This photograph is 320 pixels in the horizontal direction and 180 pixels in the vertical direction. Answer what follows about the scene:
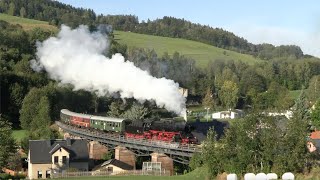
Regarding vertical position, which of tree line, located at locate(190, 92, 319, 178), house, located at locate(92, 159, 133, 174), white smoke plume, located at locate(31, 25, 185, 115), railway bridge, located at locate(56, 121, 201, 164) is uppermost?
white smoke plume, located at locate(31, 25, 185, 115)

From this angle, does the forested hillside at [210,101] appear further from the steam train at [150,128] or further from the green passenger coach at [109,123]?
the green passenger coach at [109,123]

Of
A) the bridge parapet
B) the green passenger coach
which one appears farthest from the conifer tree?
the green passenger coach

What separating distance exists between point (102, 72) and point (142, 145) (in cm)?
1159

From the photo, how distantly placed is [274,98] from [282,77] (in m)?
34.7

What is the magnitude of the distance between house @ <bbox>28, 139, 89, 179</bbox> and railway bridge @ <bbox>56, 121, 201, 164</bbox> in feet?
15.5

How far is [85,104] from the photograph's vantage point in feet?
360

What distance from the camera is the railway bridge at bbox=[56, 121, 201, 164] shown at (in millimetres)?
57031

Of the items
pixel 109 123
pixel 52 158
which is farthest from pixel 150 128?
pixel 52 158

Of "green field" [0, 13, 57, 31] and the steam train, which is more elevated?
"green field" [0, 13, 57, 31]

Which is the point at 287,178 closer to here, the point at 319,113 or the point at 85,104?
the point at 319,113

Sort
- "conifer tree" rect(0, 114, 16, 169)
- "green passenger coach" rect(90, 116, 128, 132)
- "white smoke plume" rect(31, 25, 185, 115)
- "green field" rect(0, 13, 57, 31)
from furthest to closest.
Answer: "green field" rect(0, 13, 57, 31) → "green passenger coach" rect(90, 116, 128, 132) → "white smoke plume" rect(31, 25, 185, 115) → "conifer tree" rect(0, 114, 16, 169)

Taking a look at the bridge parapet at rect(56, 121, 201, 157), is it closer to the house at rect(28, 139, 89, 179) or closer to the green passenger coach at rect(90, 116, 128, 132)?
the green passenger coach at rect(90, 116, 128, 132)

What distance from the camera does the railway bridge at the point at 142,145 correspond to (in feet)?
187

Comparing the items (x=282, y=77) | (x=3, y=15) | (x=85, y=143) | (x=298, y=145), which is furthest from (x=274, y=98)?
(x=3, y=15)
